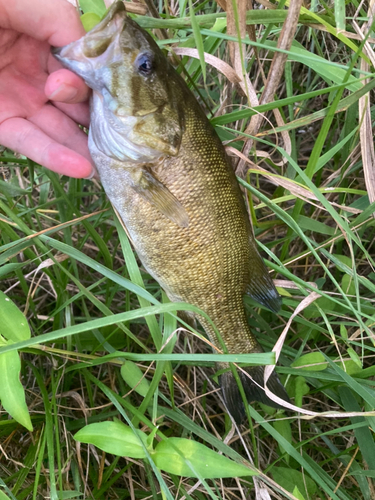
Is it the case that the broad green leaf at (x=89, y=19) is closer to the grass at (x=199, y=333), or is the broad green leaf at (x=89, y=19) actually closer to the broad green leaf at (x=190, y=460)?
the grass at (x=199, y=333)

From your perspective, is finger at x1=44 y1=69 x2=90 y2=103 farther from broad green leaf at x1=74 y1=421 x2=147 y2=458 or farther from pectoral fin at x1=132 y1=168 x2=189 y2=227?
broad green leaf at x1=74 y1=421 x2=147 y2=458

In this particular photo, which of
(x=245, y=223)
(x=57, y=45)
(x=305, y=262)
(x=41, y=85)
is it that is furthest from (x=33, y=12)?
(x=305, y=262)

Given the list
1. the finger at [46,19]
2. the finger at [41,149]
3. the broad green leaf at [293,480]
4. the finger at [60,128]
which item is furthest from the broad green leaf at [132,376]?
the finger at [46,19]

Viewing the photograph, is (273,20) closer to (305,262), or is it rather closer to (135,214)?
(135,214)

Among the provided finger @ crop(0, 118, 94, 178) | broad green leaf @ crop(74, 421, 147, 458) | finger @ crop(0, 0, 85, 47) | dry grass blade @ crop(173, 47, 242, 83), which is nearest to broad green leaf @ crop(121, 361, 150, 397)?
broad green leaf @ crop(74, 421, 147, 458)

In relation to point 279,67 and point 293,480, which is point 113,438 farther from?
point 279,67
